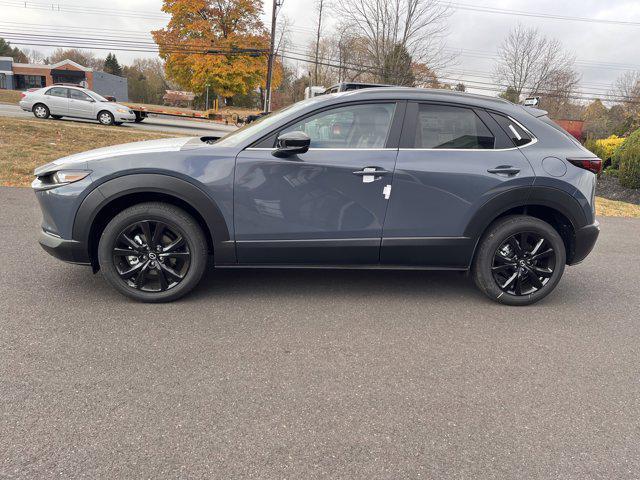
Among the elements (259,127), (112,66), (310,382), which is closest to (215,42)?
(259,127)

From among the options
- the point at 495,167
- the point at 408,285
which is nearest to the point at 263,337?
the point at 408,285

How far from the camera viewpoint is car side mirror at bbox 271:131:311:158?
3512 mm

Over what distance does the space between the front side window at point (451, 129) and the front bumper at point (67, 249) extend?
109 inches

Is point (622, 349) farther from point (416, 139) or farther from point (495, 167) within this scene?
point (416, 139)

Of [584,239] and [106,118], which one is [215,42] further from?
[584,239]

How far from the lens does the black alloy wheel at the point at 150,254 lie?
363 centimetres

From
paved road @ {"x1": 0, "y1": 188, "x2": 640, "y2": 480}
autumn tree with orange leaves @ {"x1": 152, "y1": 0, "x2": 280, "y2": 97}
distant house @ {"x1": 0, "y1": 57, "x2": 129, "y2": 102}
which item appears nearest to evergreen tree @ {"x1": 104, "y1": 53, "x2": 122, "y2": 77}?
distant house @ {"x1": 0, "y1": 57, "x2": 129, "y2": 102}

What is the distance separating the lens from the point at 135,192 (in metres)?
3.54

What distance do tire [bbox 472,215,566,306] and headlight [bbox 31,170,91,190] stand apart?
325cm

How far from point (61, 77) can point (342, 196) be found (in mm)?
71835

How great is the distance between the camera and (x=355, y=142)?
→ 377cm

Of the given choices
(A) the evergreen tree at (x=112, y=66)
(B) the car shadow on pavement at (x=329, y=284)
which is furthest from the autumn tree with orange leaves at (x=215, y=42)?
(A) the evergreen tree at (x=112, y=66)

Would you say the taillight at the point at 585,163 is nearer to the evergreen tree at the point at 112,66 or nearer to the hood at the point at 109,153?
the hood at the point at 109,153

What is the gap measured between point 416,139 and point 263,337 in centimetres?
199
